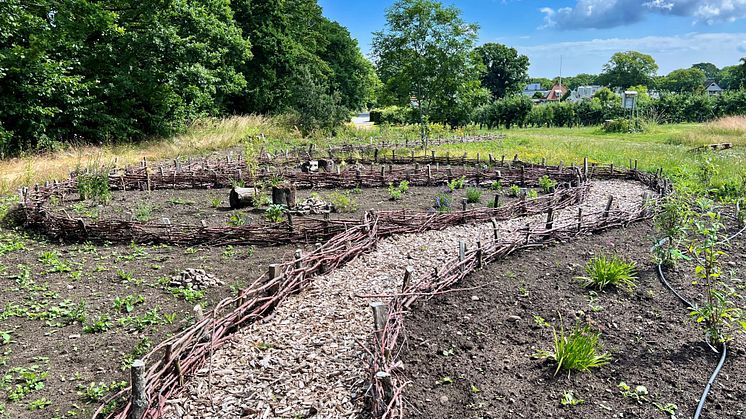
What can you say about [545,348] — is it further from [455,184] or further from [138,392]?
[455,184]

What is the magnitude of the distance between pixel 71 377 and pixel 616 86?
3560 inches

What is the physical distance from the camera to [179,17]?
61.1ft

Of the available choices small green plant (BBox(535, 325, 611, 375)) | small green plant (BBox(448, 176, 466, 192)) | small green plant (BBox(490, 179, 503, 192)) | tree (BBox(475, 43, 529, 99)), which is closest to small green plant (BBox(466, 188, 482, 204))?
small green plant (BBox(448, 176, 466, 192))

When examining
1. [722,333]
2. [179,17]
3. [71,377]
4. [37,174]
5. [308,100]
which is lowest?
[71,377]

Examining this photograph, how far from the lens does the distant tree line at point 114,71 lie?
14.9 metres

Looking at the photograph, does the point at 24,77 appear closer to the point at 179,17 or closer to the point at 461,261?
the point at 179,17

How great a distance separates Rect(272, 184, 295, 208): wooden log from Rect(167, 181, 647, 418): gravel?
10.4 ft

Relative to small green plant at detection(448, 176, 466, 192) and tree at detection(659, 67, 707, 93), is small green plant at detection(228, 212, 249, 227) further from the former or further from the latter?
tree at detection(659, 67, 707, 93)

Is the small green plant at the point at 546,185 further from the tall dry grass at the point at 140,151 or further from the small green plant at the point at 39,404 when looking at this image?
the small green plant at the point at 39,404

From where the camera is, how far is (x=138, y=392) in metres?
2.98

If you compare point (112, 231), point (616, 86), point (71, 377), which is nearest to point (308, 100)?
point (112, 231)

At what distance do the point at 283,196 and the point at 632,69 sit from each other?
278 feet

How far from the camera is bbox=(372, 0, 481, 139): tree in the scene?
17.8 meters

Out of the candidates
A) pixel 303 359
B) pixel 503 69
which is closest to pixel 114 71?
pixel 303 359
